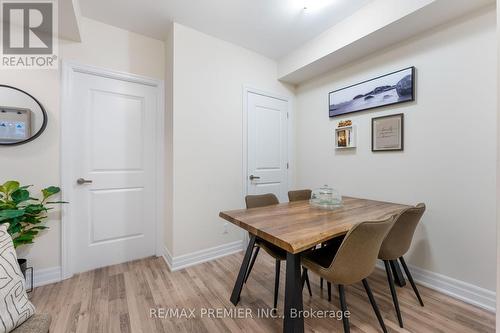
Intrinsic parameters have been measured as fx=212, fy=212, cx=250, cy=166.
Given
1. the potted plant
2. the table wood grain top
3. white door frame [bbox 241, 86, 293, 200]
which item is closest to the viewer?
the table wood grain top

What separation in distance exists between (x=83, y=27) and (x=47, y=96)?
0.78 metres

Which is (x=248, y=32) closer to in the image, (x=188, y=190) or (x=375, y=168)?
(x=188, y=190)

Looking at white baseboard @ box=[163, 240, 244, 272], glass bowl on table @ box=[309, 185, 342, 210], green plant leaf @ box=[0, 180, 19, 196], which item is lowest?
white baseboard @ box=[163, 240, 244, 272]

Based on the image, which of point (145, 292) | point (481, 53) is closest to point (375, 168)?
point (481, 53)

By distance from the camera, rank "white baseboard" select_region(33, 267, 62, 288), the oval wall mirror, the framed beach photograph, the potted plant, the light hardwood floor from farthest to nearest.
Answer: the framed beach photograph, "white baseboard" select_region(33, 267, 62, 288), the oval wall mirror, the potted plant, the light hardwood floor

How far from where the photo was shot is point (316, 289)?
192cm

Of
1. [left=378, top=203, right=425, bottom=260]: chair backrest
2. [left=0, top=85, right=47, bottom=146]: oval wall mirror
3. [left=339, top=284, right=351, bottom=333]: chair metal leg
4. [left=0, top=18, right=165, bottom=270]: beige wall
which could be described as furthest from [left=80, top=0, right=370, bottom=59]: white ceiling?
[left=339, top=284, right=351, bottom=333]: chair metal leg

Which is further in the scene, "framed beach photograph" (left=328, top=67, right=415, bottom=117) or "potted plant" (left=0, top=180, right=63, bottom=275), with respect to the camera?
"framed beach photograph" (left=328, top=67, right=415, bottom=117)

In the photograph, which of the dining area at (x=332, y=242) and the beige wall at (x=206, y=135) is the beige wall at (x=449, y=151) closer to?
the dining area at (x=332, y=242)

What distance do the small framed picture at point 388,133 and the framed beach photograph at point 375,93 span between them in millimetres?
163

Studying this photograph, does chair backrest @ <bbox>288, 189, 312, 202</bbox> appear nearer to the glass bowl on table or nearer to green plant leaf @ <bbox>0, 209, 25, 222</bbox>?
the glass bowl on table

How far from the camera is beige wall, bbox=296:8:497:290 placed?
1.64 meters

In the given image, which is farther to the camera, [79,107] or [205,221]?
[205,221]

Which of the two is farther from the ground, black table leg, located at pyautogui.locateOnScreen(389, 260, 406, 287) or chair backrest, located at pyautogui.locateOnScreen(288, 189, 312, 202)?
chair backrest, located at pyautogui.locateOnScreen(288, 189, 312, 202)
